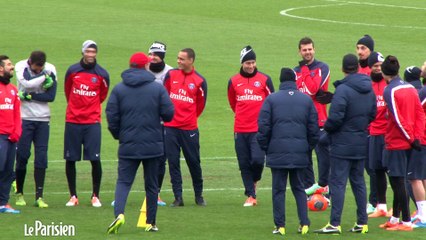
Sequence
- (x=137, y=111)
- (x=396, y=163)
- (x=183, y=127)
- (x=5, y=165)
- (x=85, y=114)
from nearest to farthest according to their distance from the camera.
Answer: (x=137, y=111)
(x=396, y=163)
(x=5, y=165)
(x=85, y=114)
(x=183, y=127)

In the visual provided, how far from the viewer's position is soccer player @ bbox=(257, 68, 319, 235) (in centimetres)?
1548

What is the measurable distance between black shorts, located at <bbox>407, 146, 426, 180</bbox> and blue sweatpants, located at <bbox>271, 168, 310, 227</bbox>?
64.6 inches

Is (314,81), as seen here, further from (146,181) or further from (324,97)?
(146,181)

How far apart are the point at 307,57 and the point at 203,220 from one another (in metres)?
3.20

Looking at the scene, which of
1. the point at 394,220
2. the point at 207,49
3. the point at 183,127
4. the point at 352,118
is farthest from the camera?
the point at 207,49

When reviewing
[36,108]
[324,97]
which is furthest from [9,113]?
[324,97]

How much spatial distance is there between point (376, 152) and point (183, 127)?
10.0 feet

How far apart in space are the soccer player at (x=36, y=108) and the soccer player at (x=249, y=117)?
285 centimetres

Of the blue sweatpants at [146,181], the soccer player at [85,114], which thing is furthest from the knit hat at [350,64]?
the soccer player at [85,114]

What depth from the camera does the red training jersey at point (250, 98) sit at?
18.0m

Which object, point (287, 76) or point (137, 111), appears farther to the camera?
point (287, 76)

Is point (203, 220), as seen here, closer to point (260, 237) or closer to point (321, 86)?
point (260, 237)

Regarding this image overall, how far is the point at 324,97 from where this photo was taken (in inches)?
688

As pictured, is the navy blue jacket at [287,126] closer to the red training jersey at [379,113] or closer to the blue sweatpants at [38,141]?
the red training jersey at [379,113]
